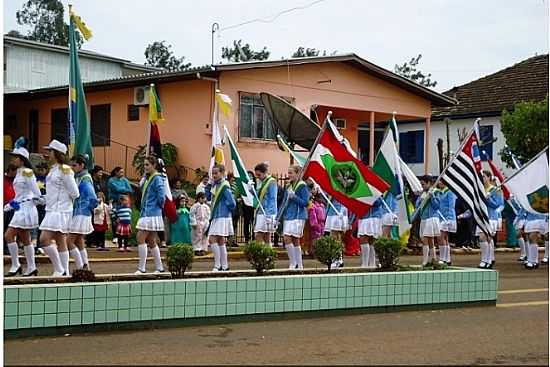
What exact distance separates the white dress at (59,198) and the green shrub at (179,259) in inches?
101

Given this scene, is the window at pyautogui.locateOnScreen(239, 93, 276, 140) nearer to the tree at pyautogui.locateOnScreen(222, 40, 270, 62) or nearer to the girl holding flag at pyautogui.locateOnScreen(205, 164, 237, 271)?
the girl holding flag at pyautogui.locateOnScreen(205, 164, 237, 271)

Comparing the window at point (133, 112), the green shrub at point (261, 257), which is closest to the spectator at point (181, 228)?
the green shrub at point (261, 257)

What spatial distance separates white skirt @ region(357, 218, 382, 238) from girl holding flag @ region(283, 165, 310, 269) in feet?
3.82

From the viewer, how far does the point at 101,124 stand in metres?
28.9

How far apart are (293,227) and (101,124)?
16.0 m

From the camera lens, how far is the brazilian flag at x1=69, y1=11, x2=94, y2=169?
43.4 feet

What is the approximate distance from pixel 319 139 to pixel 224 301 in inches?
140

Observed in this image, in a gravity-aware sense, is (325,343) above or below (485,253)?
below

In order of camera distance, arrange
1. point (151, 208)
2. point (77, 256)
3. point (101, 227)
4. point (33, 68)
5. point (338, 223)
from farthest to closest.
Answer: point (33, 68), point (101, 227), point (338, 223), point (151, 208), point (77, 256)

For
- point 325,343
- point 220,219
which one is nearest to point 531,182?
point 220,219

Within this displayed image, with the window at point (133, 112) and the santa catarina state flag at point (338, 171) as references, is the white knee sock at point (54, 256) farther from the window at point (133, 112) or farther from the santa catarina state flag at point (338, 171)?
the window at point (133, 112)

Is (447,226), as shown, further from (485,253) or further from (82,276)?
(82,276)

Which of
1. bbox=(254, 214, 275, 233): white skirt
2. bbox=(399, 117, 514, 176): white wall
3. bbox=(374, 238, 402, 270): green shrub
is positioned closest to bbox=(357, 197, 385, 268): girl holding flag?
bbox=(254, 214, 275, 233): white skirt

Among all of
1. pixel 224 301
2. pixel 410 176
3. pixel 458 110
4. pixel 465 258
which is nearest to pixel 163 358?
pixel 224 301
